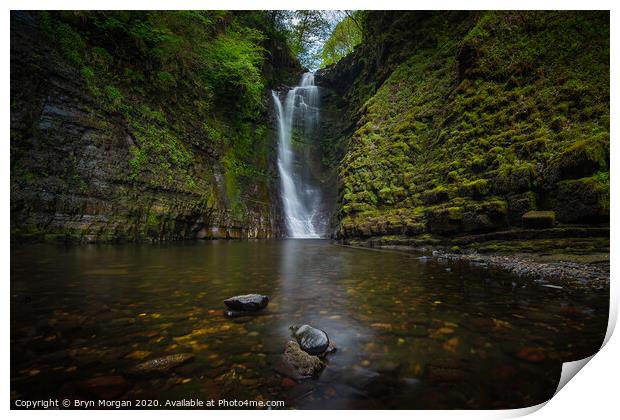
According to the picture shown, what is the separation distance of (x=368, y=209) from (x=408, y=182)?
6.29 ft

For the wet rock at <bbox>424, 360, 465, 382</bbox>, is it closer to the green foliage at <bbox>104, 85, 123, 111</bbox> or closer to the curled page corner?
the curled page corner

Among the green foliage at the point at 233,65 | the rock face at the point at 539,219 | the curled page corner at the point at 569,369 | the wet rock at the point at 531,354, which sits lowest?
the curled page corner at the point at 569,369

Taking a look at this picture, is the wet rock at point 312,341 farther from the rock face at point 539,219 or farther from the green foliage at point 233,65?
the green foliage at point 233,65

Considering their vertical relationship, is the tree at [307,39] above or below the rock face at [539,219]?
above

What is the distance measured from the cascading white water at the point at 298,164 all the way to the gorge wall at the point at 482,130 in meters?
5.38

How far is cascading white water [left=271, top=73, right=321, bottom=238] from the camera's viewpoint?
19203 millimetres

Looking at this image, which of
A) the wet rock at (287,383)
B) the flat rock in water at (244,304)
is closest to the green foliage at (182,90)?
the flat rock in water at (244,304)

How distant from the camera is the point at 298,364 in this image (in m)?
1.67

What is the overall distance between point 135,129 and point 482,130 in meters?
11.4

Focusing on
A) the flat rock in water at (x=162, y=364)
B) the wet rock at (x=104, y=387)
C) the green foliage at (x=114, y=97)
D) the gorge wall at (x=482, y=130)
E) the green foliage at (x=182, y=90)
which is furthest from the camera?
the green foliage at (x=114, y=97)

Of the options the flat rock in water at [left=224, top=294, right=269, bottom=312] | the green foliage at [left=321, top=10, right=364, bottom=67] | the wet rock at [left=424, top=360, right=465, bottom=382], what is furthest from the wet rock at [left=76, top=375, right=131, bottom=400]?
the green foliage at [left=321, top=10, right=364, bottom=67]

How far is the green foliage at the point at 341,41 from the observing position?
2362 centimetres

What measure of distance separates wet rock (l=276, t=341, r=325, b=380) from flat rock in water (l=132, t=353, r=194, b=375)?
55 cm
